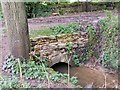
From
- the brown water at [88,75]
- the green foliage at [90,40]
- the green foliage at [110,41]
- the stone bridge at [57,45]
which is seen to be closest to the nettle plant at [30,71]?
the brown water at [88,75]

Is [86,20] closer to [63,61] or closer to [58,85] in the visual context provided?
[63,61]

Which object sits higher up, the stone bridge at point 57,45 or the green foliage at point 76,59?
the stone bridge at point 57,45

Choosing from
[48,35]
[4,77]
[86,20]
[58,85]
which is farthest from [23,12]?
[86,20]

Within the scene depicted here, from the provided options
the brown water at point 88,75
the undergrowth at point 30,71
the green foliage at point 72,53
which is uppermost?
the undergrowth at point 30,71

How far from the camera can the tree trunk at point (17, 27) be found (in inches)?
212

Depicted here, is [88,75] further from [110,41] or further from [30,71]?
[30,71]

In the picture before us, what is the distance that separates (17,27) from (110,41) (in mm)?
3204

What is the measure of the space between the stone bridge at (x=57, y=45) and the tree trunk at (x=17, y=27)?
5.36 ft

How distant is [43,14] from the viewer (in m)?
11.4

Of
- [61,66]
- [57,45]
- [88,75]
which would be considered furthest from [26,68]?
[57,45]

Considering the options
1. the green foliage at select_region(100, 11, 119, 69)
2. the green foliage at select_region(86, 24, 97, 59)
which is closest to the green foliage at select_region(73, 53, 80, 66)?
the green foliage at select_region(86, 24, 97, 59)

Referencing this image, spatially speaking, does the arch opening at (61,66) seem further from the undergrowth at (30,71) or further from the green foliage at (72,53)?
the undergrowth at (30,71)

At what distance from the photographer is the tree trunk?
5.39 m

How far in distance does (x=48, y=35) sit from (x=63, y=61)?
0.90m
